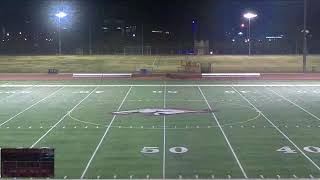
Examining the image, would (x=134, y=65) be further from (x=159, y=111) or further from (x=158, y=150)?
(x=158, y=150)

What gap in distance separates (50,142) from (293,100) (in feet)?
44.7

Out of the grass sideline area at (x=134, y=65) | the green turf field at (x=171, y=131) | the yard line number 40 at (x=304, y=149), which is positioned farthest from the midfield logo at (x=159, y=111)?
the grass sideline area at (x=134, y=65)

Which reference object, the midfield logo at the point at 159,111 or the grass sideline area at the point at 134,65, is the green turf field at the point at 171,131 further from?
the grass sideline area at the point at 134,65

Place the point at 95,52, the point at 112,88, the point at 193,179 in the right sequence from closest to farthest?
the point at 193,179 → the point at 112,88 → the point at 95,52

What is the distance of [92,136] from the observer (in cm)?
1747

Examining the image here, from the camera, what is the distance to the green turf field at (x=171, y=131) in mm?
13273

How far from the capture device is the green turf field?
1327cm

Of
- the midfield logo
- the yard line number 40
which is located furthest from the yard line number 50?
the midfield logo

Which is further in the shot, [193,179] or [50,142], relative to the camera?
[50,142]

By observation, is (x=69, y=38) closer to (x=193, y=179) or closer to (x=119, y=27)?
(x=119, y=27)

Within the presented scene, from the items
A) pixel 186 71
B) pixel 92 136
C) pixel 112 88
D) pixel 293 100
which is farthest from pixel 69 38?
pixel 92 136
